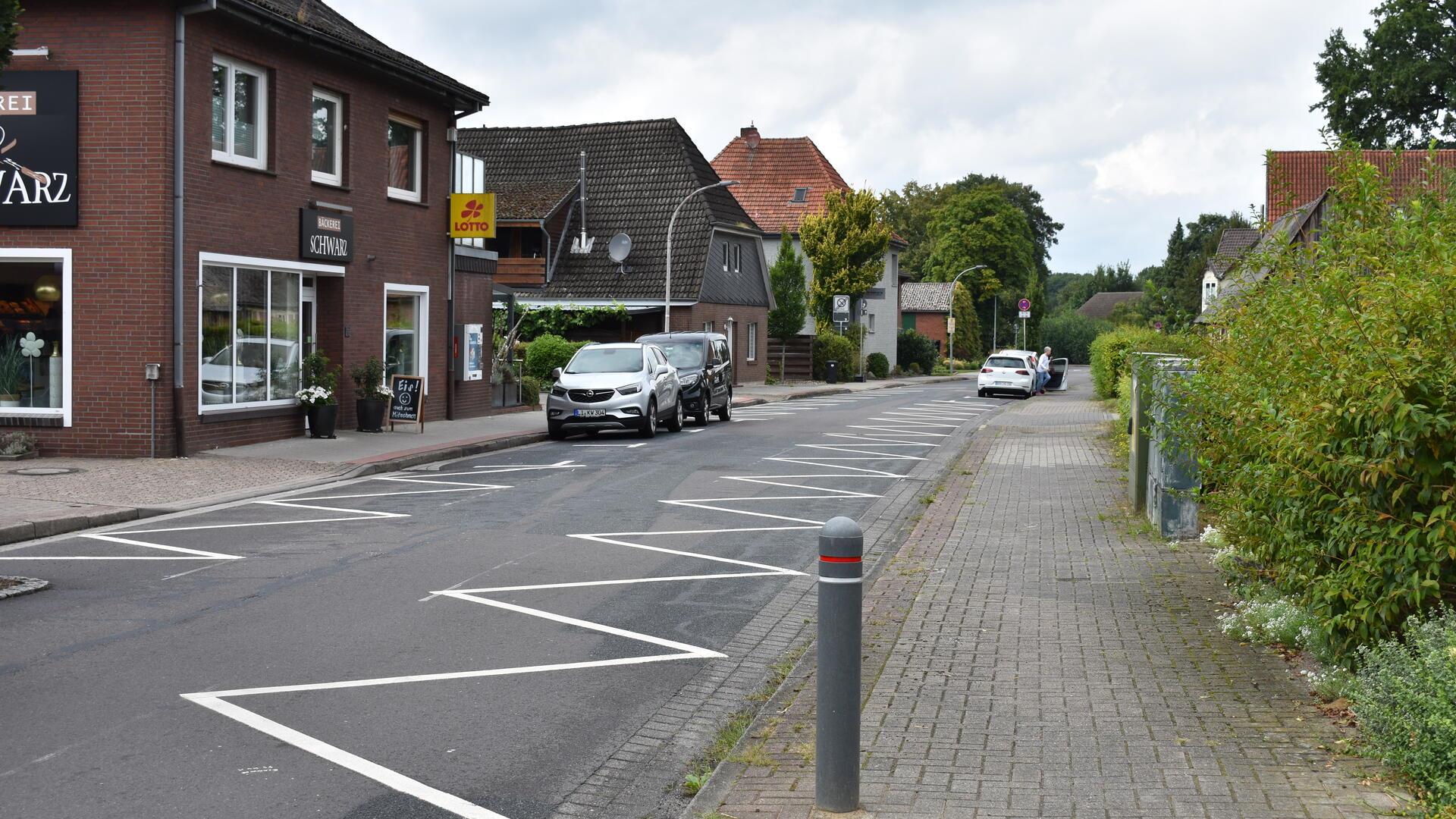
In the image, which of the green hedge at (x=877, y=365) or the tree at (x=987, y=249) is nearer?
the green hedge at (x=877, y=365)

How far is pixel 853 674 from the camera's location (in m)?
4.95

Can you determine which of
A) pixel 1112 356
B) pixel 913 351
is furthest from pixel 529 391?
pixel 913 351

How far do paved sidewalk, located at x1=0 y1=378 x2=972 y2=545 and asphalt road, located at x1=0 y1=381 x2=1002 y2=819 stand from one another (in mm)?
516

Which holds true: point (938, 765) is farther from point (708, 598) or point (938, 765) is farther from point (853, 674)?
point (708, 598)

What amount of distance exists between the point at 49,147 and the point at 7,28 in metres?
9.34

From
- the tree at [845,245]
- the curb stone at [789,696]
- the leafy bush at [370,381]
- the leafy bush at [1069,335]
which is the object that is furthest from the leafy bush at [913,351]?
the curb stone at [789,696]

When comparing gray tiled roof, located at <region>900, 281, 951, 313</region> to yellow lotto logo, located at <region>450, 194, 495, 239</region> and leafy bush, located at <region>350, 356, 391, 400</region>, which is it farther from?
leafy bush, located at <region>350, 356, 391, 400</region>

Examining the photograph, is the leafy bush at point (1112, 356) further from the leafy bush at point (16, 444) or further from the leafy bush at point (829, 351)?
the leafy bush at point (16, 444)

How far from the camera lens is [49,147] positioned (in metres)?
17.6

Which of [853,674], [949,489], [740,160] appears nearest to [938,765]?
[853,674]

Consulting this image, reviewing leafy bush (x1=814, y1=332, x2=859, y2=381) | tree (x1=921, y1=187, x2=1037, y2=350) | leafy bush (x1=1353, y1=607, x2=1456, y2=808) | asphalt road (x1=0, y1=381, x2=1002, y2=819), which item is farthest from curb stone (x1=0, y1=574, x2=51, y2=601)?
tree (x1=921, y1=187, x2=1037, y2=350)

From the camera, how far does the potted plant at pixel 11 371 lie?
17906mm

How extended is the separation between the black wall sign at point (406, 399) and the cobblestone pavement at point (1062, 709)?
1334 centimetres

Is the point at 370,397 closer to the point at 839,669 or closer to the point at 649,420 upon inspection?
the point at 649,420
